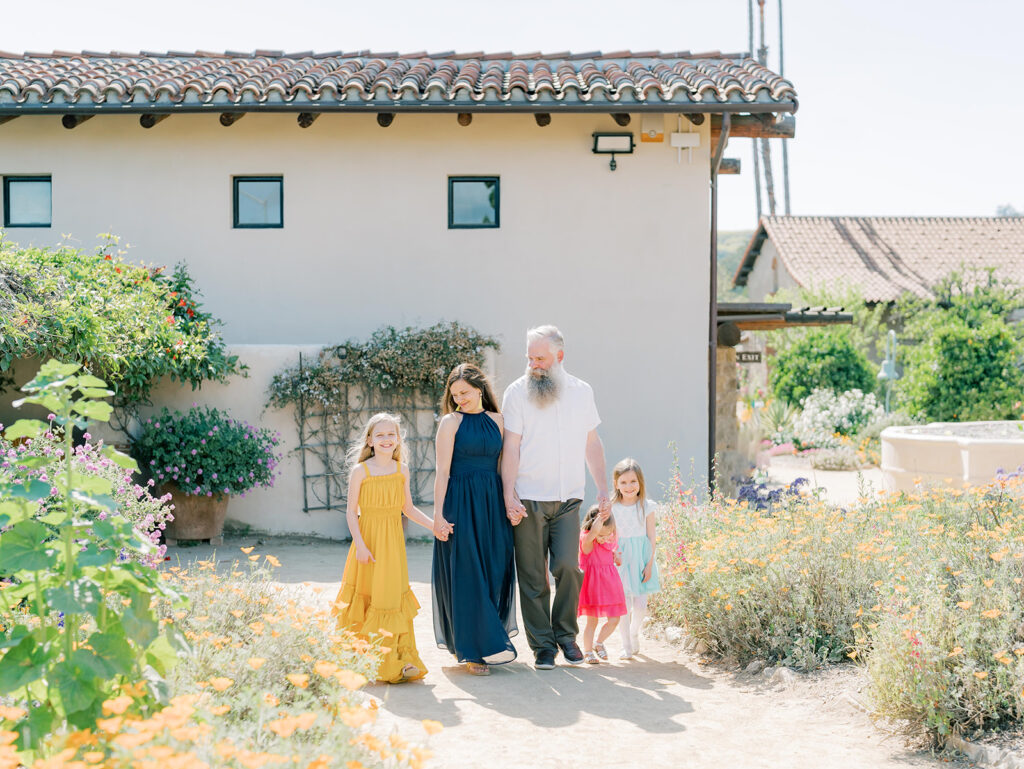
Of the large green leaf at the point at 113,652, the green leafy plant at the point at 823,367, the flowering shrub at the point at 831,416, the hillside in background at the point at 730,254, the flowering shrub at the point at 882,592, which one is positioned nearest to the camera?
the large green leaf at the point at 113,652

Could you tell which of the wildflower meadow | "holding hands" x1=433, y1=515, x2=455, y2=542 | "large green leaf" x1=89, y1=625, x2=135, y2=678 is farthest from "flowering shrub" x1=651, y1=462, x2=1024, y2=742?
"large green leaf" x1=89, y1=625, x2=135, y2=678

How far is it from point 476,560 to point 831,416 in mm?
14531

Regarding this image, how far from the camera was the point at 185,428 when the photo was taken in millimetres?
8797

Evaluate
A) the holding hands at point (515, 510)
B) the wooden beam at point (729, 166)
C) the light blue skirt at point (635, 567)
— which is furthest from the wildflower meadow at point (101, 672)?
the wooden beam at point (729, 166)

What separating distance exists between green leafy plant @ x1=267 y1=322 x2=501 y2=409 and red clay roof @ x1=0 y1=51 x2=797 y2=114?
7.73ft

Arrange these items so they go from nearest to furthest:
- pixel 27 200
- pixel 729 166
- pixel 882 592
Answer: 1. pixel 882 592
2. pixel 27 200
3. pixel 729 166

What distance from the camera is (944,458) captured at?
9883 millimetres

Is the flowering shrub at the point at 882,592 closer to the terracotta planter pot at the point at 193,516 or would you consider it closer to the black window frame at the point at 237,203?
the terracotta planter pot at the point at 193,516

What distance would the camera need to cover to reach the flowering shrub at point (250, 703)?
2375 millimetres

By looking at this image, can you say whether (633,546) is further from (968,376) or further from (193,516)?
(968,376)

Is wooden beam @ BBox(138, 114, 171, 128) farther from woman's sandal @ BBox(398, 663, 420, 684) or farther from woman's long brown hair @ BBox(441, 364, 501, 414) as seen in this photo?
woman's sandal @ BBox(398, 663, 420, 684)

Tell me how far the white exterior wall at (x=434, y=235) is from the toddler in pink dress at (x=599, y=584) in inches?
179

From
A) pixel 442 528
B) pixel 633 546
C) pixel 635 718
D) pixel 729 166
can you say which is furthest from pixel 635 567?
pixel 729 166

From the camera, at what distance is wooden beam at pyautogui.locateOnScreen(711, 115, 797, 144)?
1000 centimetres
